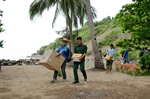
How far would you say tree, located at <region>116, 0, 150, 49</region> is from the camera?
29.4 feet

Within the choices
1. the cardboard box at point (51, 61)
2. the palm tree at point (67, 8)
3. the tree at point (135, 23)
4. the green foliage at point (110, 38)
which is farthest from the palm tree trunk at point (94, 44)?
the green foliage at point (110, 38)

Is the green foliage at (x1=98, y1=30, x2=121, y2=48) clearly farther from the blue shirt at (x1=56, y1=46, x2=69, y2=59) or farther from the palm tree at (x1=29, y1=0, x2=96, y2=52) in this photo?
the blue shirt at (x1=56, y1=46, x2=69, y2=59)

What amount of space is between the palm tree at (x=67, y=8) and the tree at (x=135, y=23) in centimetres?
726

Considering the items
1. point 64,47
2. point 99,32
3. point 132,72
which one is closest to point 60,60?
point 64,47

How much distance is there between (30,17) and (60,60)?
453 inches

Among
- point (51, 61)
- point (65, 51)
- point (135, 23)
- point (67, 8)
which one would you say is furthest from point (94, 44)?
point (51, 61)

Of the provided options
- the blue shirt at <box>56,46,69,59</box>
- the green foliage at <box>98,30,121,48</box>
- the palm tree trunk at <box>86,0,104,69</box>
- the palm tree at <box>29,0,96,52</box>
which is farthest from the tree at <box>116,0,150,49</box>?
the green foliage at <box>98,30,121,48</box>

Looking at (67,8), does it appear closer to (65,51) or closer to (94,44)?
(94,44)

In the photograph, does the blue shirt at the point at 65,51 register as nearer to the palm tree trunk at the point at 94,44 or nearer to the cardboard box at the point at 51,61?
the cardboard box at the point at 51,61

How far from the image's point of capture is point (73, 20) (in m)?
19.8

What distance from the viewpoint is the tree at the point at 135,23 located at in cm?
896

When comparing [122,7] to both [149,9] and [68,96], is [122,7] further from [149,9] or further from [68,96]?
[68,96]

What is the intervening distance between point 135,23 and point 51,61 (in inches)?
152

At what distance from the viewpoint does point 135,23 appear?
1057cm
